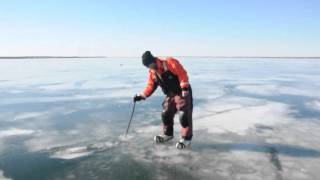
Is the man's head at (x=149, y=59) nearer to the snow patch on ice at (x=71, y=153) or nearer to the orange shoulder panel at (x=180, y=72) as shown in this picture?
the orange shoulder panel at (x=180, y=72)

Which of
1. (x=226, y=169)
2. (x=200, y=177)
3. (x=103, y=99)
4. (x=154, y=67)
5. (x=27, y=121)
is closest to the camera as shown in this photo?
(x=200, y=177)

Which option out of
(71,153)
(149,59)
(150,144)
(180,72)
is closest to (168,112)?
(150,144)

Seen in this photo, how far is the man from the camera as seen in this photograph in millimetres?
4580

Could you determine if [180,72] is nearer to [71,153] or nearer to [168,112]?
[168,112]

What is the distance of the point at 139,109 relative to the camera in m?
7.55

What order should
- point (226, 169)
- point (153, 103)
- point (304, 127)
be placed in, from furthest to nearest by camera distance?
point (153, 103) → point (304, 127) → point (226, 169)

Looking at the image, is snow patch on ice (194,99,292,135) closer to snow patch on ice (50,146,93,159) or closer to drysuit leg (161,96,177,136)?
drysuit leg (161,96,177,136)

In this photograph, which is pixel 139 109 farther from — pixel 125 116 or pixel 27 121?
pixel 27 121

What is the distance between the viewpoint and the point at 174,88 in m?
4.81

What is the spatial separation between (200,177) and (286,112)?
177 inches

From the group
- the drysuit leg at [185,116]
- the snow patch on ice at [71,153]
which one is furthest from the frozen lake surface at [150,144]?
the drysuit leg at [185,116]

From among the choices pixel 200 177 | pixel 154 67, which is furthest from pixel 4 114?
pixel 200 177

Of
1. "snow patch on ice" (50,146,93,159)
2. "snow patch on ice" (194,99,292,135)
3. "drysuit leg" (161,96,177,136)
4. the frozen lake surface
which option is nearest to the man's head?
"drysuit leg" (161,96,177,136)

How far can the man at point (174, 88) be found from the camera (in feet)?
15.0
